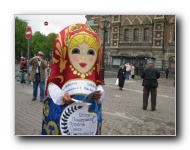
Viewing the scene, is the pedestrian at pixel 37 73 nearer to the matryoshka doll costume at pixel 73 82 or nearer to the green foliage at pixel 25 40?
the green foliage at pixel 25 40

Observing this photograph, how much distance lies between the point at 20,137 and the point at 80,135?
1080mm

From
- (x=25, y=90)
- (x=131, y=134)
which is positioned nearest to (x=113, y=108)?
(x=131, y=134)

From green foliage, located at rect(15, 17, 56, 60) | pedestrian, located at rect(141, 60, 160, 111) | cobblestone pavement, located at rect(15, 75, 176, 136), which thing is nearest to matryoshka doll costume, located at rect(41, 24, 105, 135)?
green foliage, located at rect(15, 17, 56, 60)

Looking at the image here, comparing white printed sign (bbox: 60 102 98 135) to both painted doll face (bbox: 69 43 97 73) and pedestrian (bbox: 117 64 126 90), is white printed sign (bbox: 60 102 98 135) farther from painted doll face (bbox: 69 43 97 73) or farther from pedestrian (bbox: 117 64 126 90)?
pedestrian (bbox: 117 64 126 90)

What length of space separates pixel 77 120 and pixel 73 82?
368 millimetres

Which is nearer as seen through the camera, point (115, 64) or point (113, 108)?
point (113, 108)

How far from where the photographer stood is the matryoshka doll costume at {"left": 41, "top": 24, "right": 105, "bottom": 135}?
2252 mm

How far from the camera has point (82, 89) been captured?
226 centimetres

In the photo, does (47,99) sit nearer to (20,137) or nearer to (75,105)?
(75,105)

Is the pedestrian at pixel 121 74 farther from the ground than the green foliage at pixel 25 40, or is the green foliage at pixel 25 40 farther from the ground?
the green foliage at pixel 25 40

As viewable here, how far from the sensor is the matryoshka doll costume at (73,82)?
2252mm

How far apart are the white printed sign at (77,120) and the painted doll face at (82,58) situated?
1.15 feet

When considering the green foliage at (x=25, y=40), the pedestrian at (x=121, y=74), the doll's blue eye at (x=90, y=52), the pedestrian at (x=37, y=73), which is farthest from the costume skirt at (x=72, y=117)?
the pedestrian at (x=121, y=74)
